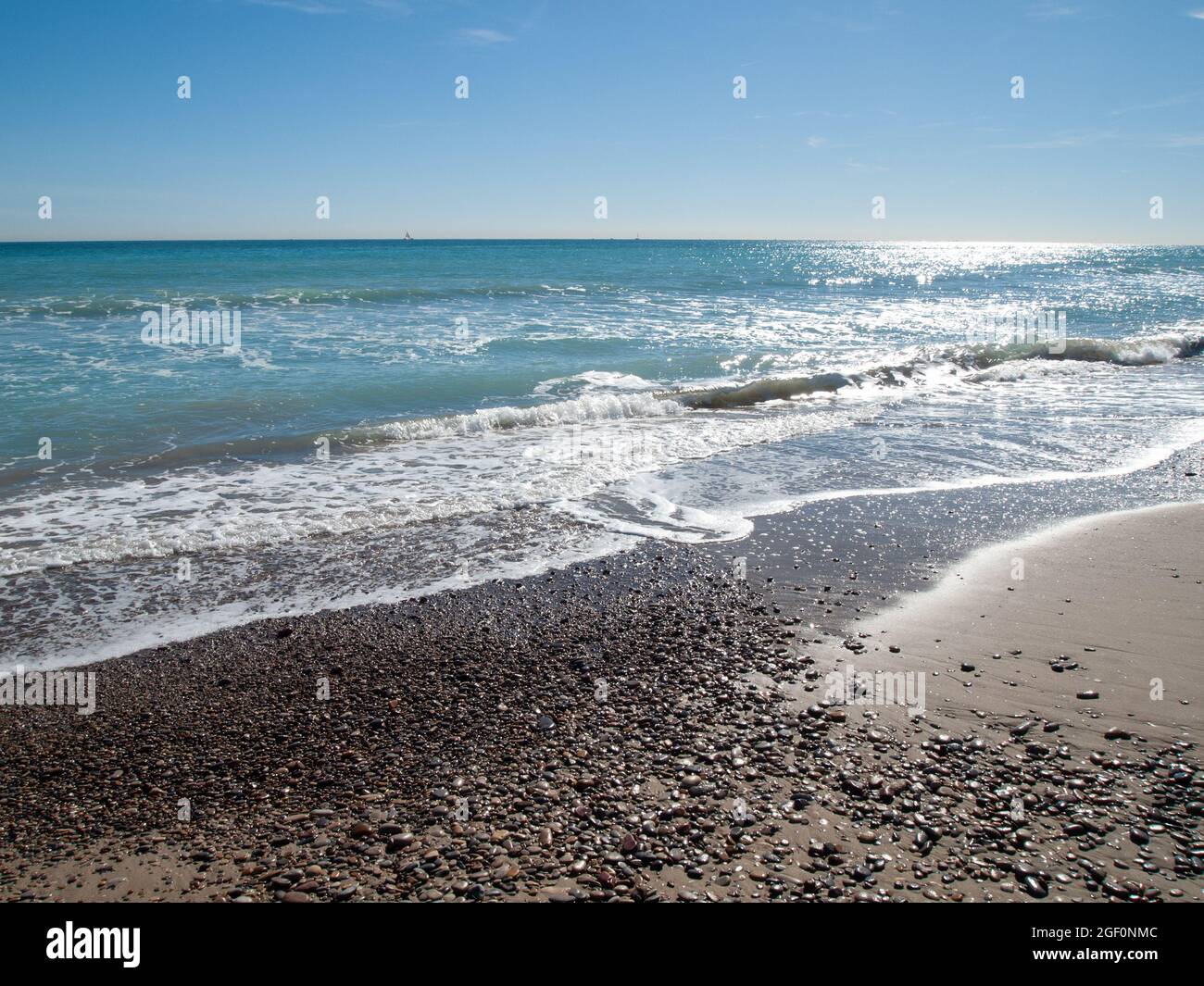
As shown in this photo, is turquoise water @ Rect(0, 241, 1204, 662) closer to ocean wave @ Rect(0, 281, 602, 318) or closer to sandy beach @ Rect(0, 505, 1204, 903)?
ocean wave @ Rect(0, 281, 602, 318)

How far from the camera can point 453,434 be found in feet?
44.4

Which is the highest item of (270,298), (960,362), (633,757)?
(270,298)

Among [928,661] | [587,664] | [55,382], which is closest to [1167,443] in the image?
[928,661]

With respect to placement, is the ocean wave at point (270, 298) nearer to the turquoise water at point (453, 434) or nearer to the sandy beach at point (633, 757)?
the turquoise water at point (453, 434)

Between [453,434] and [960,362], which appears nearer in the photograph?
[453,434]

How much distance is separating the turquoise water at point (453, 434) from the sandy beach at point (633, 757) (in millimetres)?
1493

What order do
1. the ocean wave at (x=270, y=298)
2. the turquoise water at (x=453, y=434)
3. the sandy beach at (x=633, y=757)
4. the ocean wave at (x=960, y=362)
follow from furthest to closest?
the ocean wave at (x=270, y=298), the ocean wave at (x=960, y=362), the turquoise water at (x=453, y=434), the sandy beach at (x=633, y=757)

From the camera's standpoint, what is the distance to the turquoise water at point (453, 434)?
301 inches

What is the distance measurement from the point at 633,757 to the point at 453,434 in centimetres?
992

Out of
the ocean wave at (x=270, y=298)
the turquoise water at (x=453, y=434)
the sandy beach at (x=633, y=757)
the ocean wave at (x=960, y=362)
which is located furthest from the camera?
the ocean wave at (x=270, y=298)

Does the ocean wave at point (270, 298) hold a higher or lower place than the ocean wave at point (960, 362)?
higher

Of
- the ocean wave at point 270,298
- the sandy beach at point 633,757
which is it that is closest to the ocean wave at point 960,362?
the sandy beach at point 633,757

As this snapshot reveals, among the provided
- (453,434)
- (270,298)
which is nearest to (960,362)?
(453,434)

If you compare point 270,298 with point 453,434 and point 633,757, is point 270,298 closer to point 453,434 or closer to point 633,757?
point 453,434
